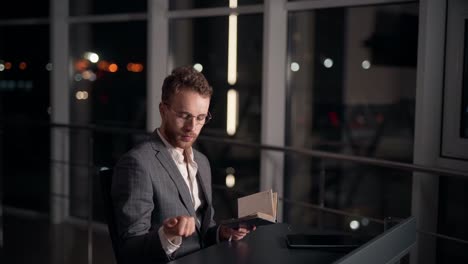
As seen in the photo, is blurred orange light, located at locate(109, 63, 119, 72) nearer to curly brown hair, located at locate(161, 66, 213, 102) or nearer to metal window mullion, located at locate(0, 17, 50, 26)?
metal window mullion, located at locate(0, 17, 50, 26)

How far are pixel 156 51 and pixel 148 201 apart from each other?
2.82m

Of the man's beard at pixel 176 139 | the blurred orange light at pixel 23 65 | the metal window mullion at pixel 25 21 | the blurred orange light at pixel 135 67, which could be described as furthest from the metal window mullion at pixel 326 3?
the blurred orange light at pixel 23 65

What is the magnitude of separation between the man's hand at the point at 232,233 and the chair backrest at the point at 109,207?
334mm

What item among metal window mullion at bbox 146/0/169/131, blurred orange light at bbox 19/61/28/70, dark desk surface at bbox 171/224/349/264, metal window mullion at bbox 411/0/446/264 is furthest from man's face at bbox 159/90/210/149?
blurred orange light at bbox 19/61/28/70

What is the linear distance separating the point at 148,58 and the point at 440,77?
7.59ft

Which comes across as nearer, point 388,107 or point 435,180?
point 435,180

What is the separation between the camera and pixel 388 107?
13680 millimetres

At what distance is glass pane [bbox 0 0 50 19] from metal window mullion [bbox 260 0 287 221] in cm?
233

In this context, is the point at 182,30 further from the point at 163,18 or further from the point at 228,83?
the point at 228,83

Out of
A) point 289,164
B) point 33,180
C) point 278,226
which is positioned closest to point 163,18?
point 289,164

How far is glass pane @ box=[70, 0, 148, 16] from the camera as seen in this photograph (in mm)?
4656

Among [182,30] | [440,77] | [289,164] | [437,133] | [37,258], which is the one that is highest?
[182,30]

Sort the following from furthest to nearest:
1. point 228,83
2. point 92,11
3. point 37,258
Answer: point 92,11 → point 228,83 → point 37,258

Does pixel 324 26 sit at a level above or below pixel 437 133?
above
